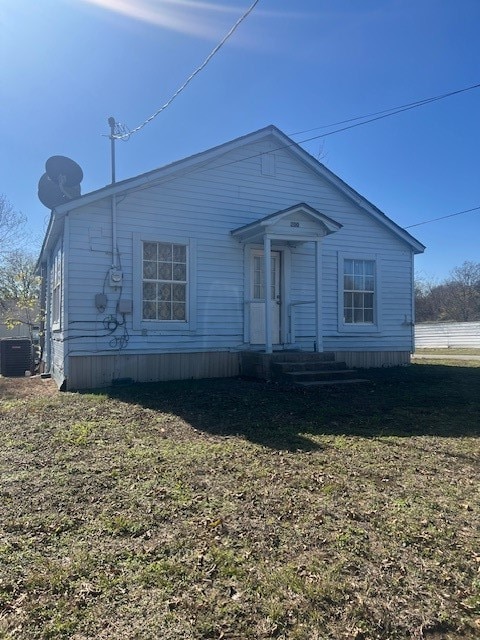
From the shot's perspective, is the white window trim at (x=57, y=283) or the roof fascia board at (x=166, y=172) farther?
the white window trim at (x=57, y=283)

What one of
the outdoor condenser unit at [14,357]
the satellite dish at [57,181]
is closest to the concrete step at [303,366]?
the satellite dish at [57,181]

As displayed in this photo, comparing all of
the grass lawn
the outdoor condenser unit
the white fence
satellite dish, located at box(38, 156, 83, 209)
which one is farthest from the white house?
the white fence

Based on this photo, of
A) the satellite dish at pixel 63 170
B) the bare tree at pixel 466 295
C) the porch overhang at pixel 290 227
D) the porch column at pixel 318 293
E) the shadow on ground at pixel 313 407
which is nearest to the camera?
the shadow on ground at pixel 313 407

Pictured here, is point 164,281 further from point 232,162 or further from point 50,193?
point 50,193

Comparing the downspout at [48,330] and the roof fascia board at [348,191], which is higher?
the roof fascia board at [348,191]

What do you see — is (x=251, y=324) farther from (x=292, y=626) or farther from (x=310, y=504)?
(x=292, y=626)

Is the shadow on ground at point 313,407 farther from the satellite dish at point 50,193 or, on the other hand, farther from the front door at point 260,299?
the satellite dish at point 50,193

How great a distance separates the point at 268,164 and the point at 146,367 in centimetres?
557

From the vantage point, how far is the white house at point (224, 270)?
30.8 ft

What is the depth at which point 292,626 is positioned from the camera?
214cm

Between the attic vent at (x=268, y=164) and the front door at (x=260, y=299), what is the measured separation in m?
1.91

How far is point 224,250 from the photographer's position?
418 inches

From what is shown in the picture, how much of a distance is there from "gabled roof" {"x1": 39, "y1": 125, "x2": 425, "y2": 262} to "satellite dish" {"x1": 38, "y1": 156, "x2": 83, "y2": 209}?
1430mm

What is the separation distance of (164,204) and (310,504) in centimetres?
788
